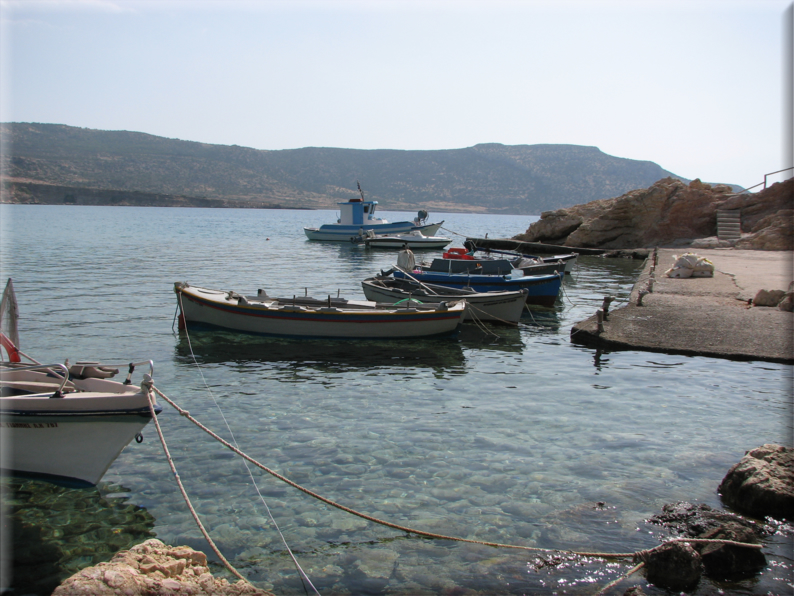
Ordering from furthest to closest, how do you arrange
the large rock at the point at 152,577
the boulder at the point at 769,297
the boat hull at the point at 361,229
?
the boat hull at the point at 361,229
the boulder at the point at 769,297
the large rock at the point at 152,577

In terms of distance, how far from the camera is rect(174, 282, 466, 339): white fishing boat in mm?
14594

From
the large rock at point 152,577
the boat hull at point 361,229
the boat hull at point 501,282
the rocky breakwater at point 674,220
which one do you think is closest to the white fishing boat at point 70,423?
the large rock at point 152,577

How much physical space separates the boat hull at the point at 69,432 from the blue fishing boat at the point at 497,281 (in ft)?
43.0

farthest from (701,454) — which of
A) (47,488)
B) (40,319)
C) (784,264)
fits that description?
(784,264)

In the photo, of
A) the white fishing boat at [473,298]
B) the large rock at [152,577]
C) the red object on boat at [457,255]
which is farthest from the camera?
the red object on boat at [457,255]

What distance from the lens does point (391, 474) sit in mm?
7590

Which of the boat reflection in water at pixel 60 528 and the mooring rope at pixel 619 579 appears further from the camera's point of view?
the boat reflection in water at pixel 60 528

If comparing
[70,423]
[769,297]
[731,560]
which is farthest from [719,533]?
[769,297]

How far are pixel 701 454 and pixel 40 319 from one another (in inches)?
681

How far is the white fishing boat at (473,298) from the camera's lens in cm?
1698

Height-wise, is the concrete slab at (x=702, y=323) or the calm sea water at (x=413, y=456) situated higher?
the concrete slab at (x=702, y=323)

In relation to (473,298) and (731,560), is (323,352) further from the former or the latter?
(731,560)

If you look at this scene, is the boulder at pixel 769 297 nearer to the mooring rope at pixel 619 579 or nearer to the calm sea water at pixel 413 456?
the calm sea water at pixel 413 456

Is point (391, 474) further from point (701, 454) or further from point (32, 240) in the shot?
point (32, 240)
